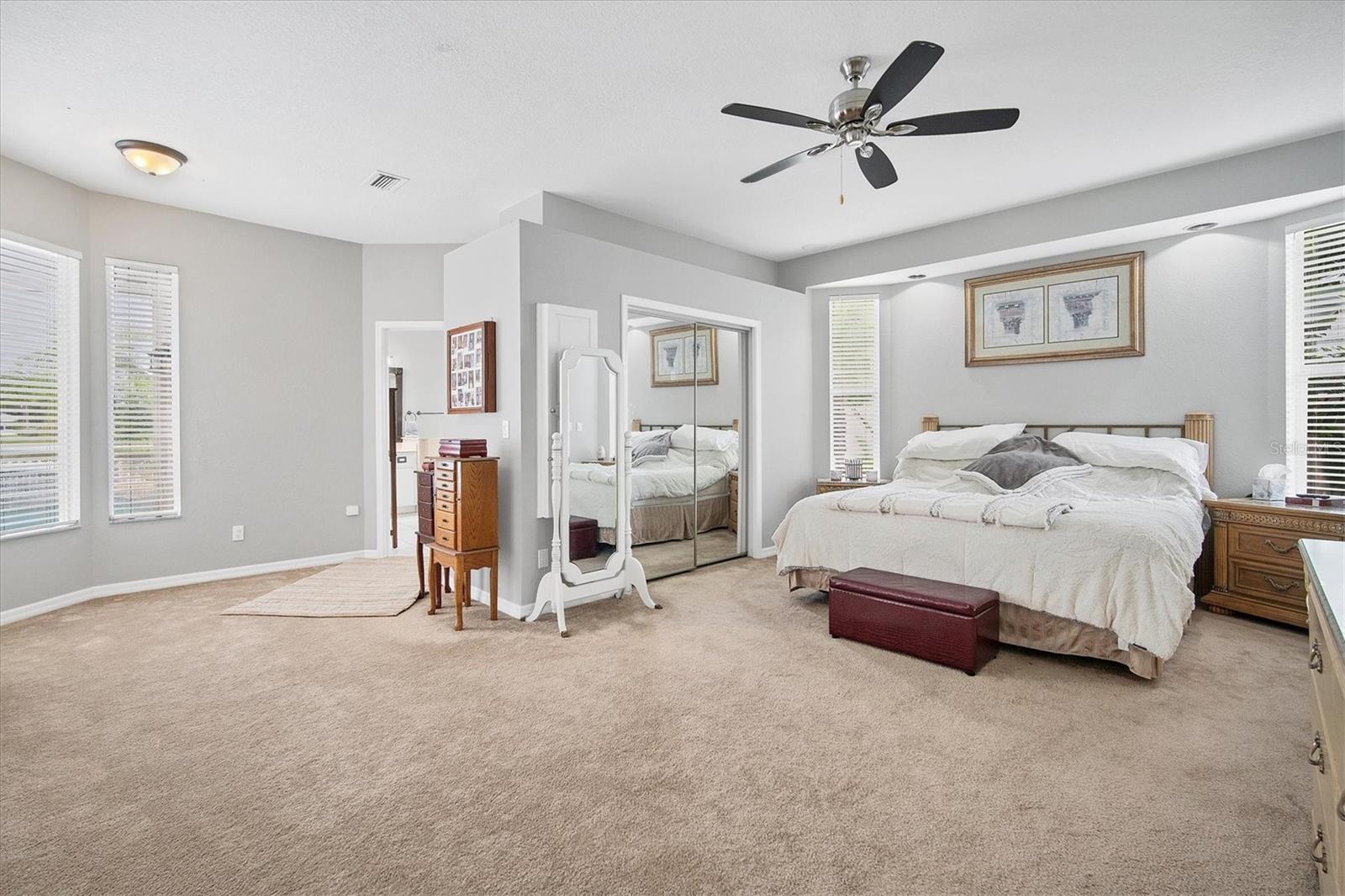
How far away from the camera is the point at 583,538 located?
4.28 metres

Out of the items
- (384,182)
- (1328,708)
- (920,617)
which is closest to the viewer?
(1328,708)

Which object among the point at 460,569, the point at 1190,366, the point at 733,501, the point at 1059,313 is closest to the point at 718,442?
the point at 733,501

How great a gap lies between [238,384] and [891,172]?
5.01 metres

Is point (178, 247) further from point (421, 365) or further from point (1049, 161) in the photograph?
point (1049, 161)

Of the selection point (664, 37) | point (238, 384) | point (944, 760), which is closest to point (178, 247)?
point (238, 384)

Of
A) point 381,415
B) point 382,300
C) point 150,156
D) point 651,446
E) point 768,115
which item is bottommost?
point 651,446

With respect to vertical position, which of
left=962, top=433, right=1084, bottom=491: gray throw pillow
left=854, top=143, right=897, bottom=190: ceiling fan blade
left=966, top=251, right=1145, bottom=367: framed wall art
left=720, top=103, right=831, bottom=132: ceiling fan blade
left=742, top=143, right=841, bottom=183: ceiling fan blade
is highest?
left=742, top=143, right=841, bottom=183: ceiling fan blade

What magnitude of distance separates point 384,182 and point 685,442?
9.20 feet

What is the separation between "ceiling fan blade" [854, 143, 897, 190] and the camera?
310 cm

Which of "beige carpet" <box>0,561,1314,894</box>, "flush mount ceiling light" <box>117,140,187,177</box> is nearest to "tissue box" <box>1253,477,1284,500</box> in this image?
"beige carpet" <box>0,561,1314,894</box>

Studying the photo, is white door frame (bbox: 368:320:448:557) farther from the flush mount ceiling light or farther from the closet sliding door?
the closet sliding door

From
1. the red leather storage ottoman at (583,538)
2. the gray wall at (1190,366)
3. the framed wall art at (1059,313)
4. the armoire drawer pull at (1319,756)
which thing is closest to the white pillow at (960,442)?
the gray wall at (1190,366)

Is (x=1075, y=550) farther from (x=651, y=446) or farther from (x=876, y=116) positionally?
(x=651, y=446)

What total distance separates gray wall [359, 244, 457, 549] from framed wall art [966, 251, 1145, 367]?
15.6ft
